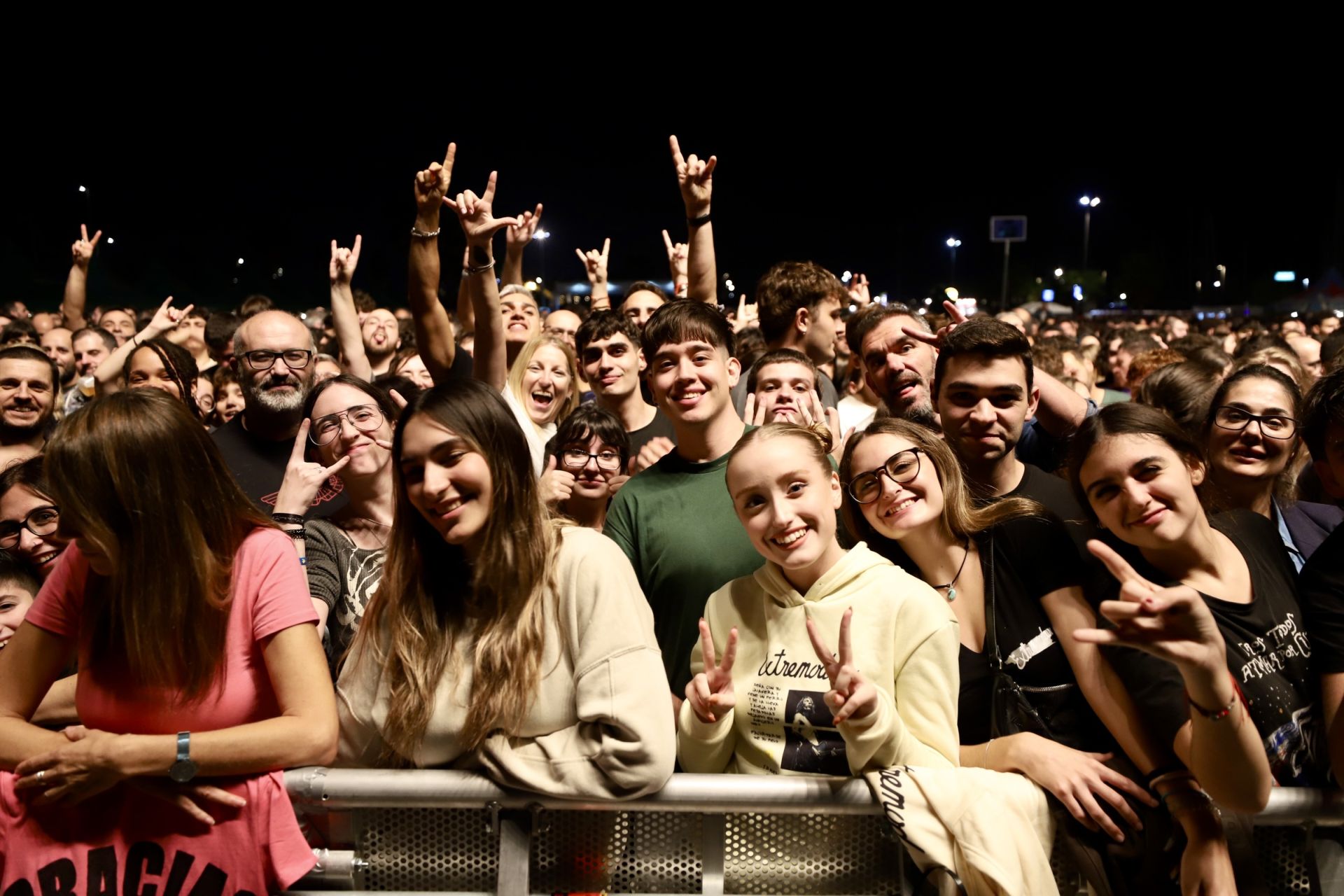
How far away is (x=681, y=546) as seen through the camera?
11.1 feet

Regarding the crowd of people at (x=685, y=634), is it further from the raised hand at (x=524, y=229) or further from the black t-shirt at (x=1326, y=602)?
the raised hand at (x=524, y=229)

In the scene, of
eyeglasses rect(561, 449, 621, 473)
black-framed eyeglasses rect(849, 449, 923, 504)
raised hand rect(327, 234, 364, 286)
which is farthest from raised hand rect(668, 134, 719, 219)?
black-framed eyeglasses rect(849, 449, 923, 504)

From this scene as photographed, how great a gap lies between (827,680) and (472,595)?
90 cm

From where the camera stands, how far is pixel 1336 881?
2.41 m

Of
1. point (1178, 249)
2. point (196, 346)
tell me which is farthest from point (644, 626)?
point (1178, 249)

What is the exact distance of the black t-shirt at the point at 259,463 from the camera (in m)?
A: 4.25

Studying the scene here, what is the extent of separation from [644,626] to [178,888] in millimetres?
1186

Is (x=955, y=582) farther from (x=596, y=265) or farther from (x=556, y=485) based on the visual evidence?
(x=596, y=265)

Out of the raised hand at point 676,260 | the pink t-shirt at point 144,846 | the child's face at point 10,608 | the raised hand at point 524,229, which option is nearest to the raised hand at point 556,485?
the pink t-shirt at point 144,846

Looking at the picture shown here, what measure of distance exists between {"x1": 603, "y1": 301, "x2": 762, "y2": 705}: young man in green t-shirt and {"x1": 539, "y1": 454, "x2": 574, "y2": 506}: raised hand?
0.69ft

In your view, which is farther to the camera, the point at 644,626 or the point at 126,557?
the point at 644,626

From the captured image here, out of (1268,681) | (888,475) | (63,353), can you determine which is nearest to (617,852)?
(888,475)

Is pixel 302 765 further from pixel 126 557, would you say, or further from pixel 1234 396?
pixel 1234 396

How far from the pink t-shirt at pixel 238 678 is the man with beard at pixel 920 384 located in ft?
7.96
